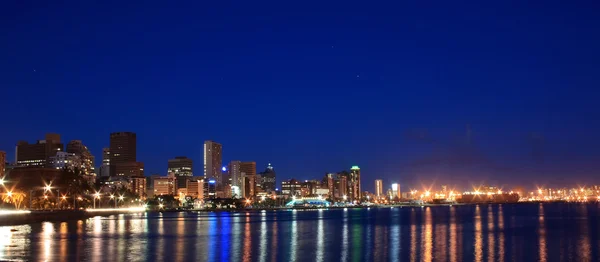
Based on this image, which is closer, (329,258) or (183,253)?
(329,258)

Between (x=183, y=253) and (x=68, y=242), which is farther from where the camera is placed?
(x=68, y=242)

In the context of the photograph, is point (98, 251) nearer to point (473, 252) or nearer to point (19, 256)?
point (19, 256)

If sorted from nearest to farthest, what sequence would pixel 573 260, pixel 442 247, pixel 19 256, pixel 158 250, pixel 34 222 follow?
pixel 19 256 < pixel 573 260 < pixel 158 250 < pixel 442 247 < pixel 34 222

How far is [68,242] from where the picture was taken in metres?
56.6

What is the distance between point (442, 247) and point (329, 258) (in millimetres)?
13890

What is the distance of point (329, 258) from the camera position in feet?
147

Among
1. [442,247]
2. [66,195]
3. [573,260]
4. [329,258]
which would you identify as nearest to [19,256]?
[329,258]

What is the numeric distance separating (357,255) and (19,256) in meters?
23.8

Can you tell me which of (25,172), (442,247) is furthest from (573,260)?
(25,172)

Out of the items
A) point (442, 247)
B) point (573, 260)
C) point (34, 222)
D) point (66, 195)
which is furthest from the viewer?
point (66, 195)

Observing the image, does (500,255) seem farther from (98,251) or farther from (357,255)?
(98,251)

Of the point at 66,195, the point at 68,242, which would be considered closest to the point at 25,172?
the point at 66,195

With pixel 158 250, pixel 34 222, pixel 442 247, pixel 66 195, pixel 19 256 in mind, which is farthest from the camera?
pixel 66 195

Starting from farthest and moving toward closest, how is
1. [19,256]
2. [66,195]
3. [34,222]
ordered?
[66,195] → [34,222] → [19,256]
